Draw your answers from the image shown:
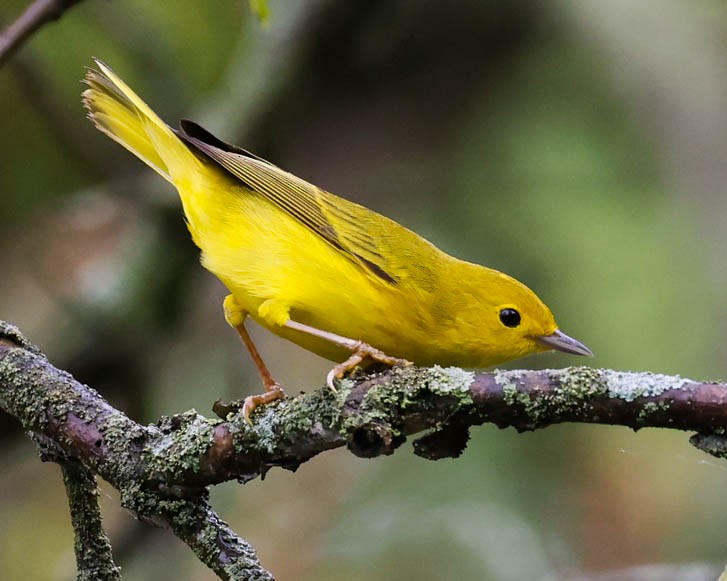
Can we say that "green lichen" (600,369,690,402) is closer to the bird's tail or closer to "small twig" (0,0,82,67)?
"small twig" (0,0,82,67)

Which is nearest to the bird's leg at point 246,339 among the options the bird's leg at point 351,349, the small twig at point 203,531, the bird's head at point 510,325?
the bird's leg at point 351,349

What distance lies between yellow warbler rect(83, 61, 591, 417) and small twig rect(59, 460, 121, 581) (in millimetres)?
1013

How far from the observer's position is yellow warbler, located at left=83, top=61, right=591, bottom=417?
11.2 feet

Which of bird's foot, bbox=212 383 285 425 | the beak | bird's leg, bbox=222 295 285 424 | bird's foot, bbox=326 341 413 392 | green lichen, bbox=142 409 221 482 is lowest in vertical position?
green lichen, bbox=142 409 221 482

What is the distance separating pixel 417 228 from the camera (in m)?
6.30

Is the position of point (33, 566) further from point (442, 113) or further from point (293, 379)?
Answer: point (442, 113)

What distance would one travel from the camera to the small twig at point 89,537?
7.88ft

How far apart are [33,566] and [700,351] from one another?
12.0 ft

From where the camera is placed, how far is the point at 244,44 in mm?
5730

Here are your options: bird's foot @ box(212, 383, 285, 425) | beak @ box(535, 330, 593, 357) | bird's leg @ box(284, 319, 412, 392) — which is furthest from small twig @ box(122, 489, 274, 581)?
beak @ box(535, 330, 593, 357)

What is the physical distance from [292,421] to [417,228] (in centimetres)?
415

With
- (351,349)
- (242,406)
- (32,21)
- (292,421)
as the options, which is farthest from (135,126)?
(292,421)

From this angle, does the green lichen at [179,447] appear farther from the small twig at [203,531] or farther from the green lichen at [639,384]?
the green lichen at [639,384]

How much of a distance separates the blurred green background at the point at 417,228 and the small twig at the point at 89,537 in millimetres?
1586
